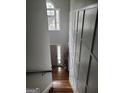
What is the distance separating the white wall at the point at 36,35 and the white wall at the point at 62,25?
3.93 m

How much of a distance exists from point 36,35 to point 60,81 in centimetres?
315

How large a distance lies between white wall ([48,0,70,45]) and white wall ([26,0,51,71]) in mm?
3933

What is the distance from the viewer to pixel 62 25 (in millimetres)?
8969

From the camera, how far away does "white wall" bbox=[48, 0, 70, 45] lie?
880cm

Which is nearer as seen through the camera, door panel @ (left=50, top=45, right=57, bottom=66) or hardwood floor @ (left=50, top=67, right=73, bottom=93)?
hardwood floor @ (left=50, top=67, right=73, bottom=93)

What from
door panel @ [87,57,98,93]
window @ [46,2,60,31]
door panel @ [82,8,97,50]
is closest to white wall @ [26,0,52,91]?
door panel @ [82,8,97,50]

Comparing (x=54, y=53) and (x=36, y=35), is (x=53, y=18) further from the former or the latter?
(x=36, y=35)

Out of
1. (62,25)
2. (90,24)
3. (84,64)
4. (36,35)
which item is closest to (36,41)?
(36,35)

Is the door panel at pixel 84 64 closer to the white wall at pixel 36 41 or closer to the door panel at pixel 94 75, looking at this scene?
the door panel at pixel 94 75

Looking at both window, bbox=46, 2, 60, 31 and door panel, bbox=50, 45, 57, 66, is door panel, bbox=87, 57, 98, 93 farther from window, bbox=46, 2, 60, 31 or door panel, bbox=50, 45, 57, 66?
door panel, bbox=50, 45, 57, 66
